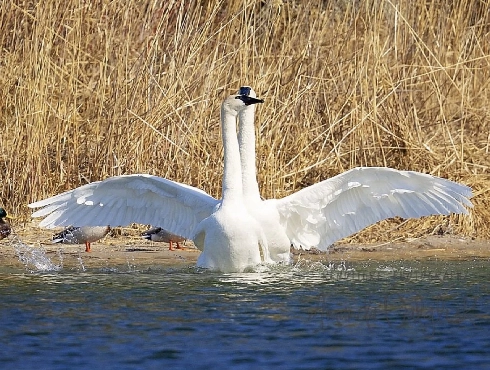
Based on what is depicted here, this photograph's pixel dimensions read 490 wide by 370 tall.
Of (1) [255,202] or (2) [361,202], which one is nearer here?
(1) [255,202]

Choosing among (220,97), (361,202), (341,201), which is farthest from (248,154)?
(220,97)

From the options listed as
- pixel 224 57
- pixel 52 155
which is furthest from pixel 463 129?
pixel 52 155

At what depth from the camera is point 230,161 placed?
7773 millimetres

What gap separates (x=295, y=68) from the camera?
10523mm

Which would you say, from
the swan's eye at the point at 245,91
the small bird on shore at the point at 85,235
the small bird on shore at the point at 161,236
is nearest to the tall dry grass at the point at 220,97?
the small bird on shore at the point at 85,235

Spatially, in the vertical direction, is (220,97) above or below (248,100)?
above

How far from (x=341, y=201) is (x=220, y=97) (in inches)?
98.1

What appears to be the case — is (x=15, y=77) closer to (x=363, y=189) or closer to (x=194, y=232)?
(x=194, y=232)

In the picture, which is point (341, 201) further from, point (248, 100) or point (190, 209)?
point (190, 209)

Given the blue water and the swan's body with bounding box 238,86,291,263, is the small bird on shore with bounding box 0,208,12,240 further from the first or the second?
the swan's body with bounding box 238,86,291,263

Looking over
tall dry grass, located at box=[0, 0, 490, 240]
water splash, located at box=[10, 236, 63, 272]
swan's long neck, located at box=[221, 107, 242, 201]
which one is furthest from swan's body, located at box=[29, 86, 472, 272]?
tall dry grass, located at box=[0, 0, 490, 240]

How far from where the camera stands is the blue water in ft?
16.3

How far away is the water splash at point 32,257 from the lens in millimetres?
8281

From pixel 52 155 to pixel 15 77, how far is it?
781mm
